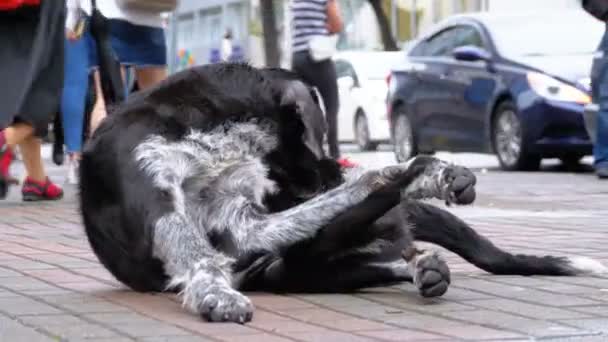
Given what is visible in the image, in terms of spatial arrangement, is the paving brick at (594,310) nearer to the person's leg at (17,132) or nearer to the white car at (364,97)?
the person's leg at (17,132)

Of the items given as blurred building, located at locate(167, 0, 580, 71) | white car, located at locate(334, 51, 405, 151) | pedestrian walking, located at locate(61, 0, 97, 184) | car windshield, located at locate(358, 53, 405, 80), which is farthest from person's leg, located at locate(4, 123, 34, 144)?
blurred building, located at locate(167, 0, 580, 71)

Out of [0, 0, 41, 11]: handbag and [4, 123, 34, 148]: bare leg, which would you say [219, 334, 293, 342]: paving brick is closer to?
[0, 0, 41, 11]: handbag

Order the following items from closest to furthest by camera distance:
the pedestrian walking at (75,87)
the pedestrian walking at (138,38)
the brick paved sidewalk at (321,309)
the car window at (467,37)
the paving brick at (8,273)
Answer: the brick paved sidewalk at (321,309), the paving brick at (8,273), the pedestrian walking at (138,38), the pedestrian walking at (75,87), the car window at (467,37)

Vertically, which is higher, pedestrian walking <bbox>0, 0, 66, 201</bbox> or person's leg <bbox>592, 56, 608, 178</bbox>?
pedestrian walking <bbox>0, 0, 66, 201</bbox>

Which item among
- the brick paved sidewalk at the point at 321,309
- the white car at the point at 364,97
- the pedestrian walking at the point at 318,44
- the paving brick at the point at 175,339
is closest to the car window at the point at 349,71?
the white car at the point at 364,97

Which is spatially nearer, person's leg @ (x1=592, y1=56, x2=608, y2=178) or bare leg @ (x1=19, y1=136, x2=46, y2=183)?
bare leg @ (x1=19, y1=136, x2=46, y2=183)

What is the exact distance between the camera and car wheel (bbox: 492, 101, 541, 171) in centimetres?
1402

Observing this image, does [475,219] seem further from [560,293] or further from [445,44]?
[445,44]

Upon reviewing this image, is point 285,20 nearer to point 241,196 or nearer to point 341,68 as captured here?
point 341,68

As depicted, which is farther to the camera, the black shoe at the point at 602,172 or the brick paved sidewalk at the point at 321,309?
the black shoe at the point at 602,172

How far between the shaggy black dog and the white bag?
8649 millimetres

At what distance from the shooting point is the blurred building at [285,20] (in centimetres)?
3794

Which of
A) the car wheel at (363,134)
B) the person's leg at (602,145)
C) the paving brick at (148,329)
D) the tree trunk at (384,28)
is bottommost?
the car wheel at (363,134)

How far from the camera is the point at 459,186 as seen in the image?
424 cm
